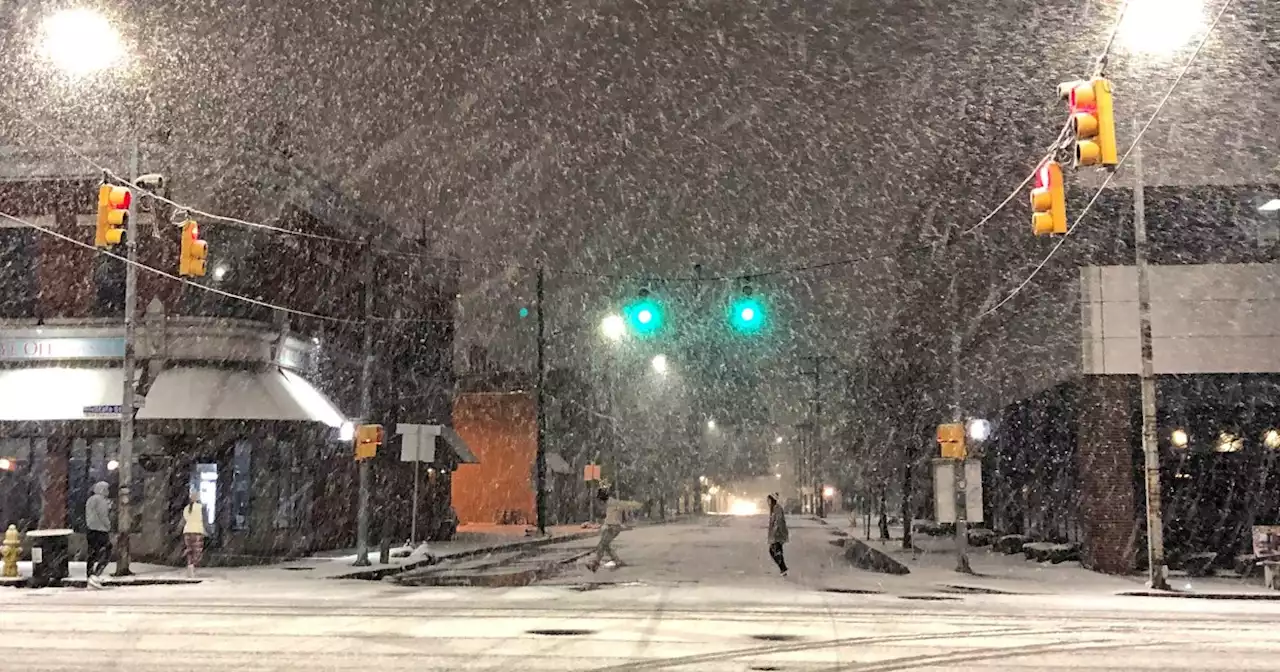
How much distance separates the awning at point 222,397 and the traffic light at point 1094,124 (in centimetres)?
1851

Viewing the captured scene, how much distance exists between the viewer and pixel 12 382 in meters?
25.1

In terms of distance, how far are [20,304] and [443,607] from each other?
16096 mm

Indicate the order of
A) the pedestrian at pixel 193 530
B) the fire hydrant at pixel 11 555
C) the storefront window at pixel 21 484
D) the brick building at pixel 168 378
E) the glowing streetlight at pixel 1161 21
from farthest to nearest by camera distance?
the storefront window at pixel 21 484 → the brick building at pixel 168 378 → the pedestrian at pixel 193 530 → the fire hydrant at pixel 11 555 → the glowing streetlight at pixel 1161 21

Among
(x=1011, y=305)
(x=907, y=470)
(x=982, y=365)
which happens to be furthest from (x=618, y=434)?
(x=1011, y=305)

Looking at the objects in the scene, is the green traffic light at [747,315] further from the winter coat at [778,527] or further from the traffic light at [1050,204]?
the traffic light at [1050,204]

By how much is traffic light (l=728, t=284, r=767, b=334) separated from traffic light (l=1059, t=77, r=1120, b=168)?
28.3ft

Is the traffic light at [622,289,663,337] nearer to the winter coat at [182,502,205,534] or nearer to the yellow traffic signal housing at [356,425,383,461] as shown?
the yellow traffic signal housing at [356,425,383,461]

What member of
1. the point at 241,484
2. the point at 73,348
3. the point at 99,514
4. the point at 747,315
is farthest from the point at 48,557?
the point at 747,315

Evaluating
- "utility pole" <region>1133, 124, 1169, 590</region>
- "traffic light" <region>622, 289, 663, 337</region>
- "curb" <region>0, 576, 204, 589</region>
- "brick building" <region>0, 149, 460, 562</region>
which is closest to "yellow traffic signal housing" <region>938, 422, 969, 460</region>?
"utility pole" <region>1133, 124, 1169, 590</region>

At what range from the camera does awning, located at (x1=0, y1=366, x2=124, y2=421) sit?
80.4ft

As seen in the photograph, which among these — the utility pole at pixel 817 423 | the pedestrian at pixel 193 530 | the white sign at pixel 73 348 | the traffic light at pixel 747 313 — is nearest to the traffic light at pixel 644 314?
the traffic light at pixel 747 313

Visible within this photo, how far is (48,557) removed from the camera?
19.6 meters

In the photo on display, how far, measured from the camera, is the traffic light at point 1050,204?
528 inches

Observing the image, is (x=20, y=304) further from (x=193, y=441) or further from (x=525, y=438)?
(x=525, y=438)
